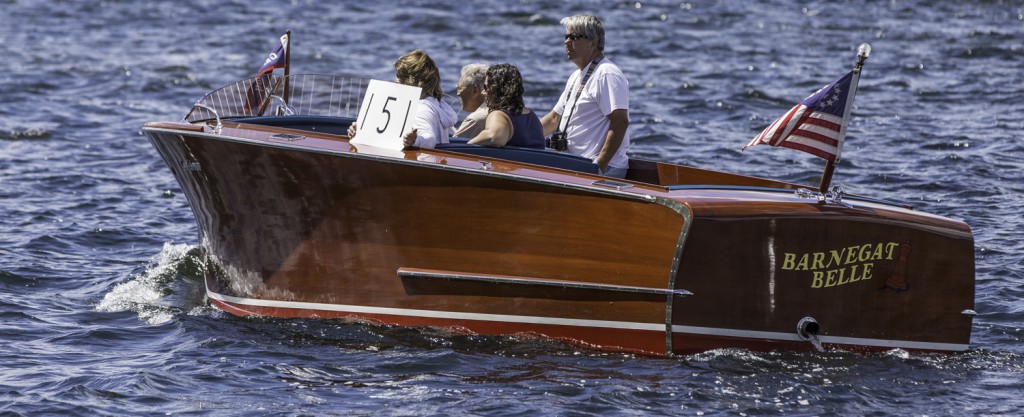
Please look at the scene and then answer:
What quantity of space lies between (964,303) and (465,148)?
8.83 feet

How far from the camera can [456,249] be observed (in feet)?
21.2

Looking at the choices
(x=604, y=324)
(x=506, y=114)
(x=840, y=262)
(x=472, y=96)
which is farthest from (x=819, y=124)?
(x=472, y=96)

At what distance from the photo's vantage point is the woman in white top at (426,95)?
268 inches

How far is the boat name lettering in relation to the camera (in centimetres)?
620

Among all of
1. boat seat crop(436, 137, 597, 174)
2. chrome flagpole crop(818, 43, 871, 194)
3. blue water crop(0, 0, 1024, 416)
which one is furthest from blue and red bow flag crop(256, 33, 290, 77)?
chrome flagpole crop(818, 43, 871, 194)

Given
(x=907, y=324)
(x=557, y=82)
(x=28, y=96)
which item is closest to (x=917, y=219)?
(x=907, y=324)

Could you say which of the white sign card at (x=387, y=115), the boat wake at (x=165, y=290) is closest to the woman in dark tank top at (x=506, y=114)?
the white sign card at (x=387, y=115)

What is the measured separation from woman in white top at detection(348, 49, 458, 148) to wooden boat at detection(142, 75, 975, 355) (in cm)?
14

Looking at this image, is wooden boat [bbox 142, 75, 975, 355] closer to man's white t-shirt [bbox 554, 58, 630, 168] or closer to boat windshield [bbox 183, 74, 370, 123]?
man's white t-shirt [bbox 554, 58, 630, 168]

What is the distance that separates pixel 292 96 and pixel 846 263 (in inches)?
149

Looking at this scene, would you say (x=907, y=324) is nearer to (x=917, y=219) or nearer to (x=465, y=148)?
(x=917, y=219)

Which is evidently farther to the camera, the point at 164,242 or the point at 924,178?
the point at 924,178

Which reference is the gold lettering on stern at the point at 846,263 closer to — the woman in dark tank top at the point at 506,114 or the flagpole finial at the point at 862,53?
the flagpole finial at the point at 862,53

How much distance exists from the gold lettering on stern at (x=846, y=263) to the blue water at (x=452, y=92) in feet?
1.38
